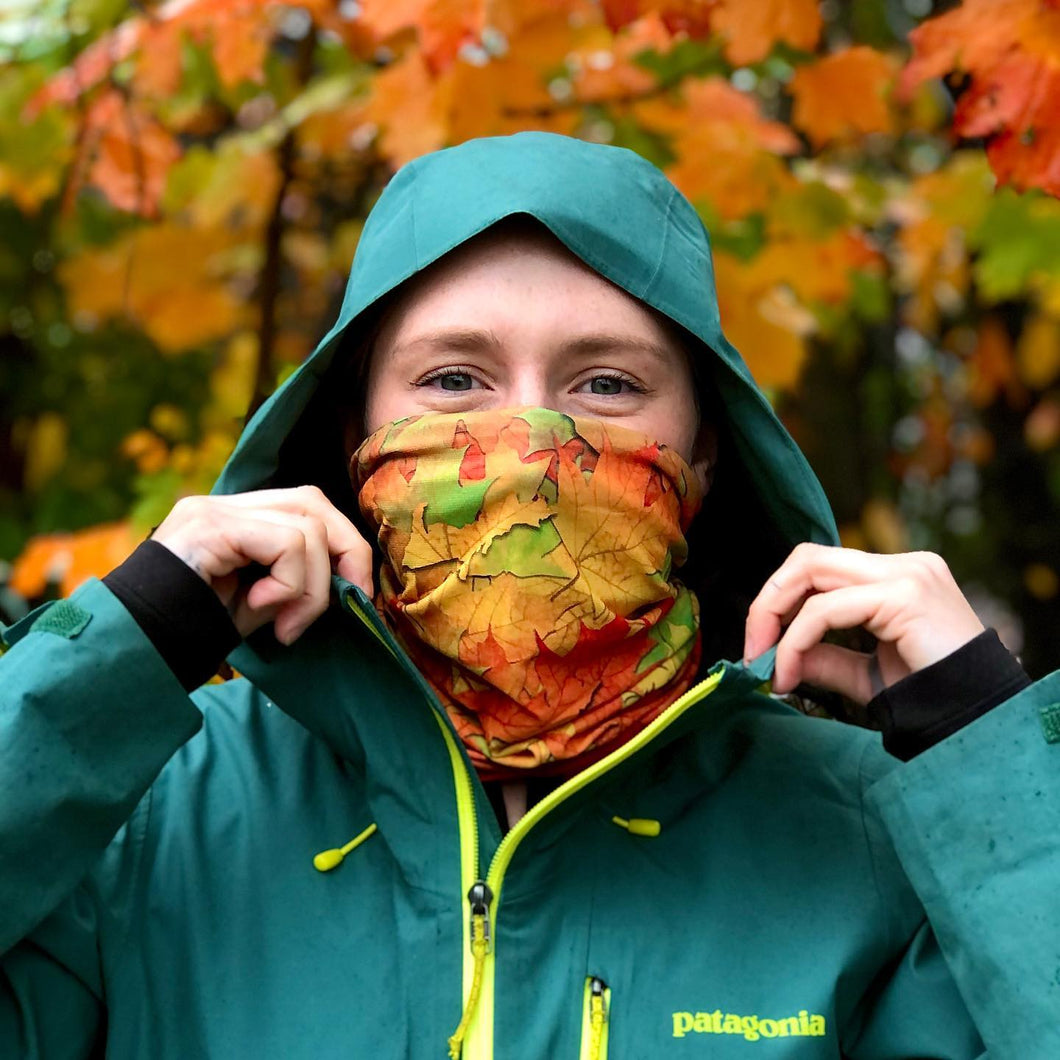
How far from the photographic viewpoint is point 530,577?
6.25ft

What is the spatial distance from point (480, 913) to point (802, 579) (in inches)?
25.7

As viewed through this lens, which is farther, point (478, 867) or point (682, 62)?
point (682, 62)

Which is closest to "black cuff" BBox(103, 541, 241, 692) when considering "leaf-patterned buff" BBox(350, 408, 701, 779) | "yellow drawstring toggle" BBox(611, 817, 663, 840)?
"leaf-patterned buff" BBox(350, 408, 701, 779)

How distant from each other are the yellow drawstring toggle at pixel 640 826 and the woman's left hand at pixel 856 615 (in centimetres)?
26

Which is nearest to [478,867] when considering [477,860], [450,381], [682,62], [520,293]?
[477,860]

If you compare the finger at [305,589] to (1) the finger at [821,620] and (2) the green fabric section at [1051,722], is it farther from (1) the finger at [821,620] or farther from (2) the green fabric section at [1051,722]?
(2) the green fabric section at [1051,722]

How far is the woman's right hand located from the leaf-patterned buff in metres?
0.12

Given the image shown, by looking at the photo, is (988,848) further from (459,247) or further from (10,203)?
(10,203)

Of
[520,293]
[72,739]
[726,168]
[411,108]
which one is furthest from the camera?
[726,168]

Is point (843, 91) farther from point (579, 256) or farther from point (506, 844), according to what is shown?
point (506, 844)

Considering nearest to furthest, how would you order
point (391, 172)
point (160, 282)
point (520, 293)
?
point (520, 293)
point (391, 172)
point (160, 282)

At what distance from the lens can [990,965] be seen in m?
1.67

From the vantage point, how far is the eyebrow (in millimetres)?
2006

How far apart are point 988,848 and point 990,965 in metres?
0.14
